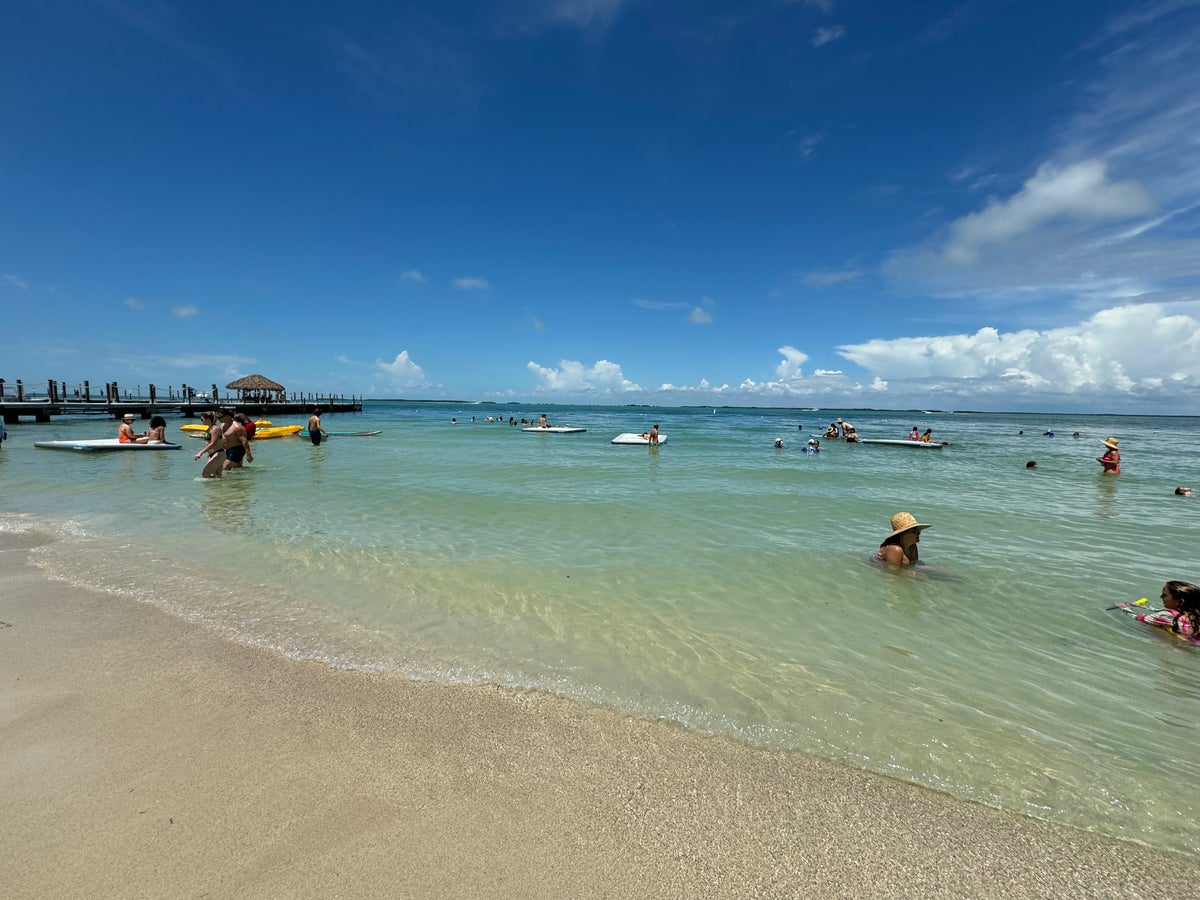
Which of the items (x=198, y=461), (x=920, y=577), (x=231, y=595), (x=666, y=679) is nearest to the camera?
(x=666, y=679)

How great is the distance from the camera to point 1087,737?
353 cm

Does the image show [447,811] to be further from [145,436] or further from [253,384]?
[253,384]

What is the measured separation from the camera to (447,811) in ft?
8.32

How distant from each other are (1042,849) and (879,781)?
721 millimetres

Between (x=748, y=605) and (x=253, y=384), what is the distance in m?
59.1

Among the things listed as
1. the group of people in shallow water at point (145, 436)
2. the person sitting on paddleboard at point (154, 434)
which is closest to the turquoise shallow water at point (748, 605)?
the group of people in shallow water at point (145, 436)

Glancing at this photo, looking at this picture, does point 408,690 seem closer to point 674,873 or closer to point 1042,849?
point 674,873

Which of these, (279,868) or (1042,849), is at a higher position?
(279,868)

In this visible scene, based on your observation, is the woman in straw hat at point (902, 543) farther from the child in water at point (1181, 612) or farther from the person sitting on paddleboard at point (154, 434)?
the person sitting on paddleboard at point (154, 434)

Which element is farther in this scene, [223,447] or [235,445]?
[235,445]

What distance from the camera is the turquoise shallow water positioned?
3439 millimetres

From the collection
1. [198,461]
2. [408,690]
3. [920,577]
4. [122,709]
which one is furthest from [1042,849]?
[198,461]

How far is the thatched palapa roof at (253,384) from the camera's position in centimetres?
5100

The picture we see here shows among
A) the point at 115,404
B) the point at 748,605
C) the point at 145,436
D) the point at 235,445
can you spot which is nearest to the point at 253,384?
the point at 115,404
